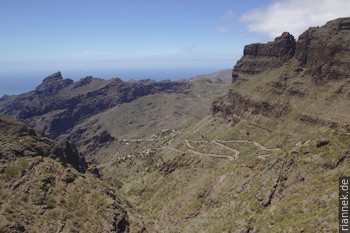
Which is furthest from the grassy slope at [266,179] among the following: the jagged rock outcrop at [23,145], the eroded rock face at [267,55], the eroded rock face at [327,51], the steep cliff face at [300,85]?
the jagged rock outcrop at [23,145]

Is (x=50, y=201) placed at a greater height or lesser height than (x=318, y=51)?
lesser

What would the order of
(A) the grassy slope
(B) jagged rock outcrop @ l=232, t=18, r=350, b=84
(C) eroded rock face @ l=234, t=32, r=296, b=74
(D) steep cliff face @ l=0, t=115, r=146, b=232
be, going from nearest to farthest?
(A) the grassy slope → (D) steep cliff face @ l=0, t=115, r=146, b=232 → (B) jagged rock outcrop @ l=232, t=18, r=350, b=84 → (C) eroded rock face @ l=234, t=32, r=296, b=74

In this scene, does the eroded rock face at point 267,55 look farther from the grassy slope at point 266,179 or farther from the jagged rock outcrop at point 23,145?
the jagged rock outcrop at point 23,145

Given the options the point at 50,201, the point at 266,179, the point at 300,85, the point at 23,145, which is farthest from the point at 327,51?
the point at 50,201

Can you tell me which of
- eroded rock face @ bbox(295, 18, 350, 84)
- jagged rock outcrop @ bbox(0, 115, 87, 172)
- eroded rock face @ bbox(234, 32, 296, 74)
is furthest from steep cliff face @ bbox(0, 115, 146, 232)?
eroded rock face @ bbox(234, 32, 296, 74)

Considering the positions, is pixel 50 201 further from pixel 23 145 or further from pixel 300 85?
pixel 300 85

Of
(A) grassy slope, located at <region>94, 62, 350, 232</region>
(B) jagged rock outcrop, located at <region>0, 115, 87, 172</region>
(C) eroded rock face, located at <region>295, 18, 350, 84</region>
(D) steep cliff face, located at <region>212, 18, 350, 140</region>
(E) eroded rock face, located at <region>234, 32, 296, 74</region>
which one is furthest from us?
(E) eroded rock face, located at <region>234, 32, 296, 74</region>

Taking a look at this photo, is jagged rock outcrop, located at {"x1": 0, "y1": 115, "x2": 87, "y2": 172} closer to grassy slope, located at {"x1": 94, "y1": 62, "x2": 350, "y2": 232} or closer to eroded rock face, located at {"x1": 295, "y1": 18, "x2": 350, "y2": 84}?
grassy slope, located at {"x1": 94, "y1": 62, "x2": 350, "y2": 232}

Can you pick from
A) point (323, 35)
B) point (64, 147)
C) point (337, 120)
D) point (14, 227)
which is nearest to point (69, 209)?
point (14, 227)
